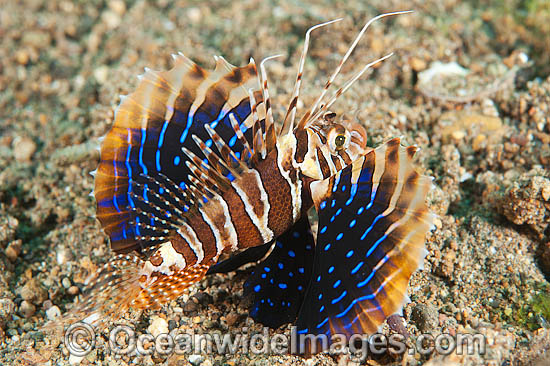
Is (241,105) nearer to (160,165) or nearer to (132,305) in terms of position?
(160,165)

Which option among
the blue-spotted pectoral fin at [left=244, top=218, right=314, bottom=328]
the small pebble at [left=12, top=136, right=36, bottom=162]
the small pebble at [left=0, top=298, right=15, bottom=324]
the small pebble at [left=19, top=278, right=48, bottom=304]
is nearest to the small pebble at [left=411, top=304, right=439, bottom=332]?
the blue-spotted pectoral fin at [left=244, top=218, right=314, bottom=328]

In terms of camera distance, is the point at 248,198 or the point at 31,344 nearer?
the point at 248,198

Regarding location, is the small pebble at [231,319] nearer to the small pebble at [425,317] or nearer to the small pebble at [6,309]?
the small pebble at [425,317]

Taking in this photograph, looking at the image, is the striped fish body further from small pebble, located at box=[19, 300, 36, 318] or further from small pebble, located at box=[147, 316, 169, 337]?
small pebble, located at box=[19, 300, 36, 318]

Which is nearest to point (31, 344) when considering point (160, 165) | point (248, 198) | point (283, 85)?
point (160, 165)

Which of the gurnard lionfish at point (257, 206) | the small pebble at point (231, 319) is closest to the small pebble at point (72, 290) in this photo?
the gurnard lionfish at point (257, 206)
